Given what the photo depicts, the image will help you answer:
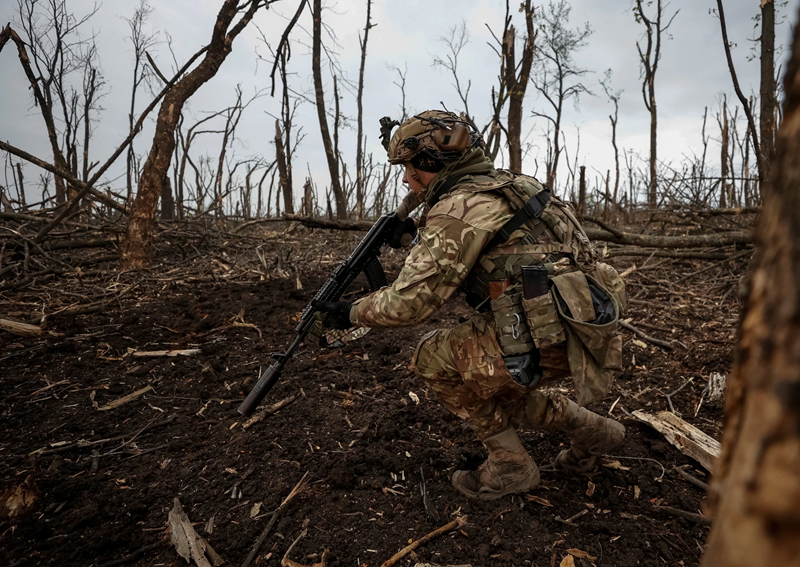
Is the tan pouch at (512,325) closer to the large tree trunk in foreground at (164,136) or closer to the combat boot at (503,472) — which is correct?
the combat boot at (503,472)

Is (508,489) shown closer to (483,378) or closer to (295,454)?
(483,378)

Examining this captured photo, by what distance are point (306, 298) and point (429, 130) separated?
122 inches

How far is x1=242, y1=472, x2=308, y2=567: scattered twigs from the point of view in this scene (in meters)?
2.04

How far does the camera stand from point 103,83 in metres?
18.2

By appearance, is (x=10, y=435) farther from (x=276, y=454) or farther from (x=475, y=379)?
(x=475, y=379)

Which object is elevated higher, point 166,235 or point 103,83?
point 103,83

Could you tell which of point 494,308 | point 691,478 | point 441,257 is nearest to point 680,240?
point 691,478

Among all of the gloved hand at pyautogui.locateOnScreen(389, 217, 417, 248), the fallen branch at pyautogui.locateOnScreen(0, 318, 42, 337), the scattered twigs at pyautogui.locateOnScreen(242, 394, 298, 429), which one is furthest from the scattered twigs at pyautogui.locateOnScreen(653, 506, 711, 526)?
the fallen branch at pyautogui.locateOnScreen(0, 318, 42, 337)

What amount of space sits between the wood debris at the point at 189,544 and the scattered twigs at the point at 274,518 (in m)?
0.11

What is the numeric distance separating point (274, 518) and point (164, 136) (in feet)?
16.4

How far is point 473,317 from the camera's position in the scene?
92.9 inches

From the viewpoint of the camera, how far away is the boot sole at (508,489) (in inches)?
91.8

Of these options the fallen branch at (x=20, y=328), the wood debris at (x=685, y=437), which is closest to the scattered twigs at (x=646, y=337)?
the wood debris at (x=685, y=437)

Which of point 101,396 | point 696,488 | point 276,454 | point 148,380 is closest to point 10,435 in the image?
point 101,396
